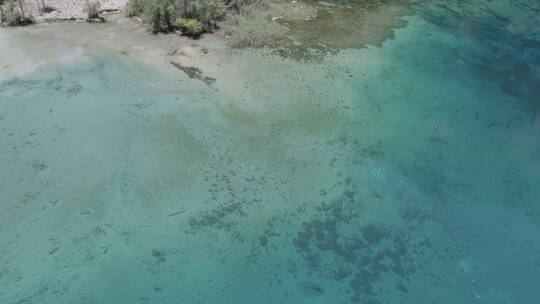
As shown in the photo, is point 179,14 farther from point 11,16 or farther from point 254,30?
point 11,16

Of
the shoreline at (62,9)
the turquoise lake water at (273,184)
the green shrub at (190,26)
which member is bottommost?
the turquoise lake water at (273,184)

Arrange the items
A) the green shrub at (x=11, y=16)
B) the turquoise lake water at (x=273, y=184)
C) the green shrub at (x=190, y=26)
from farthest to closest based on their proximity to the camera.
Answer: the green shrub at (x=190, y=26)
the green shrub at (x=11, y=16)
the turquoise lake water at (x=273, y=184)

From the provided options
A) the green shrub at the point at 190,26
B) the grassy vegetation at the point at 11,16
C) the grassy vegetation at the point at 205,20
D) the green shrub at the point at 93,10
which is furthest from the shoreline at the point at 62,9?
the green shrub at the point at 190,26

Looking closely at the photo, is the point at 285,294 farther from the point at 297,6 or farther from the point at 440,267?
the point at 297,6

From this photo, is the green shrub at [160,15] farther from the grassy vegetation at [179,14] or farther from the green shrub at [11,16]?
the green shrub at [11,16]

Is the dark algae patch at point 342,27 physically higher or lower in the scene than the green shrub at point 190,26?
lower

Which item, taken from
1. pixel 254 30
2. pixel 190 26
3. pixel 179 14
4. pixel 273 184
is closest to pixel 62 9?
pixel 179 14

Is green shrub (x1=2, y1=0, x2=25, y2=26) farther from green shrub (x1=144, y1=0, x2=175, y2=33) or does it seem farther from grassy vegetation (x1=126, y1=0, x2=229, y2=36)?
green shrub (x1=144, y1=0, x2=175, y2=33)
